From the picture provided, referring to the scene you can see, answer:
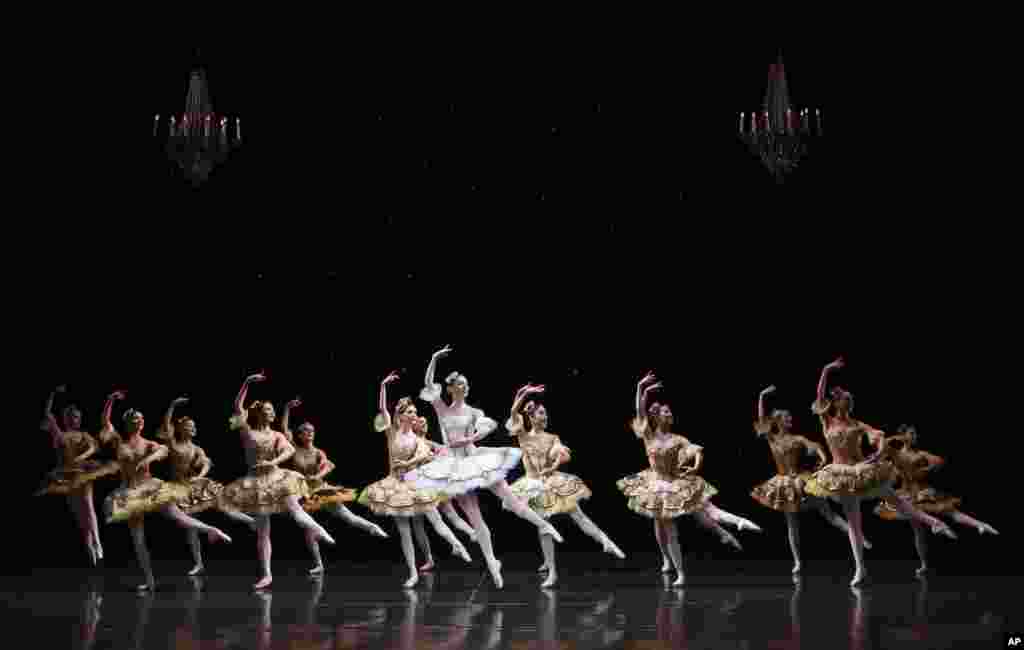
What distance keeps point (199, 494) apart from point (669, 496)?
3.57m

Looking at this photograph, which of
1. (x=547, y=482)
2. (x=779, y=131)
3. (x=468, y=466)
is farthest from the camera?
(x=547, y=482)

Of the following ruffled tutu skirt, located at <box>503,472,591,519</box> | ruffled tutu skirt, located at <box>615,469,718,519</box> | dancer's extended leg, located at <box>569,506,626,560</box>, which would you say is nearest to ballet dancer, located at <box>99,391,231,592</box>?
ruffled tutu skirt, located at <box>503,472,591,519</box>

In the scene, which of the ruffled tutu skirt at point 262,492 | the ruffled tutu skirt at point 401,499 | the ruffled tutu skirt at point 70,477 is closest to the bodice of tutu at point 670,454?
the ruffled tutu skirt at point 401,499

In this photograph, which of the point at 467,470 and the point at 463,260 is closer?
the point at 467,470

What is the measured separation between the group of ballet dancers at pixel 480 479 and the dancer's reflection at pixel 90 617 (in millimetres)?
408

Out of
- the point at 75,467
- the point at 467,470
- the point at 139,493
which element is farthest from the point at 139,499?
the point at 75,467

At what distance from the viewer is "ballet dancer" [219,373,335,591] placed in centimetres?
1038

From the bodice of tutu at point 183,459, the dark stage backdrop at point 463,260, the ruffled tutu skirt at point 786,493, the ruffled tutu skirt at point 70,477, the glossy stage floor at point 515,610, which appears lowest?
the glossy stage floor at point 515,610

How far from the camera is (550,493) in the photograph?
37.2 ft

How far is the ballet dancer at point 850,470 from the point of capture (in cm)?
1030

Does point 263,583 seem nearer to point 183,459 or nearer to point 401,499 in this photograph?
point 401,499

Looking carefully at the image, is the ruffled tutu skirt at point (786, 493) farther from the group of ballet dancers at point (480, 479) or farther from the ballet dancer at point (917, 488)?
the ballet dancer at point (917, 488)

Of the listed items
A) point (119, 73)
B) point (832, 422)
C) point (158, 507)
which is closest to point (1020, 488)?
point (832, 422)

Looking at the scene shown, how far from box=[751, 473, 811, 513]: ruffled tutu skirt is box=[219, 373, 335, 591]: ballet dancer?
130 inches
